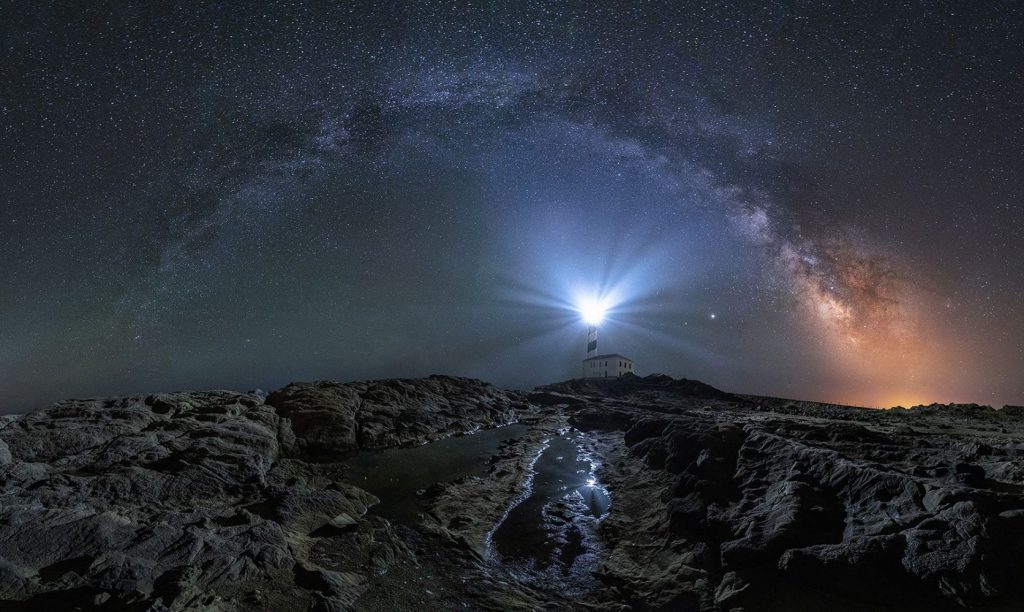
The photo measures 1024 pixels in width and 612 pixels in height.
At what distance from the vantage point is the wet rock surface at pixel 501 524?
7875 mm

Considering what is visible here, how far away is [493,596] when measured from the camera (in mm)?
9414

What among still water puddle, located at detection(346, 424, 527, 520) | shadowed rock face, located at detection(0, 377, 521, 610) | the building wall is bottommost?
still water puddle, located at detection(346, 424, 527, 520)

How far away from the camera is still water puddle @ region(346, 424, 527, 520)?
51.5 ft

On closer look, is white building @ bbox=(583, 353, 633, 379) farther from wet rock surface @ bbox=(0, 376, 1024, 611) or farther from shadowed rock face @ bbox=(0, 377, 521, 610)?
shadowed rock face @ bbox=(0, 377, 521, 610)

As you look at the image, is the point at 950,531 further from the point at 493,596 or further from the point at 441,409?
the point at 441,409

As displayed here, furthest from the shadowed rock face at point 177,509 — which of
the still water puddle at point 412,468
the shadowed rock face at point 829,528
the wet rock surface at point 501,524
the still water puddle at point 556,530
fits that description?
the shadowed rock face at point 829,528

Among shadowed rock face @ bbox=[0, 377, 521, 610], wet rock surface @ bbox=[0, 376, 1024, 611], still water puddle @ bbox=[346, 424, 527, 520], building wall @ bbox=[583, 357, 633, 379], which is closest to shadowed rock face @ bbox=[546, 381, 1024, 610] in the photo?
wet rock surface @ bbox=[0, 376, 1024, 611]

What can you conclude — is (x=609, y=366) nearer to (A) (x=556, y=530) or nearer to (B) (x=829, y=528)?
(A) (x=556, y=530)

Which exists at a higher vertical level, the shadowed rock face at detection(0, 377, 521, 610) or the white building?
the white building

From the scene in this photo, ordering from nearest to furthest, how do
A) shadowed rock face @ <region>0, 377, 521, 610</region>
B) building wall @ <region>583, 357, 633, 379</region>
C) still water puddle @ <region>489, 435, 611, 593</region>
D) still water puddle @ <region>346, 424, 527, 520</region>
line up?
shadowed rock face @ <region>0, 377, 521, 610</region>, still water puddle @ <region>489, 435, 611, 593</region>, still water puddle @ <region>346, 424, 527, 520</region>, building wall @ <region>583, 357, 633, 379</region>

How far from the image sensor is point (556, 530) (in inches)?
520

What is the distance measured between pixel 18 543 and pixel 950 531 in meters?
19.4

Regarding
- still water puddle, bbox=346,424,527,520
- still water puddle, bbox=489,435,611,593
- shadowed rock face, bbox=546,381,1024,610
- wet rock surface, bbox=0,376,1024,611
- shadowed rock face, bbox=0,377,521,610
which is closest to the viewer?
shadowed rock face, bbox=546,381,1024,610

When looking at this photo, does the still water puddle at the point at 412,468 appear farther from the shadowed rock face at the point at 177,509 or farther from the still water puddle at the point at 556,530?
the still water puddle at the point at 556,530
